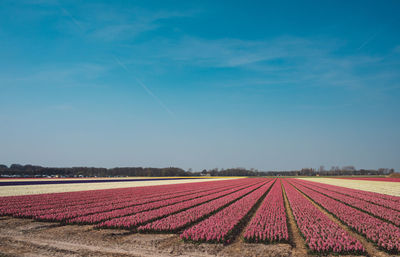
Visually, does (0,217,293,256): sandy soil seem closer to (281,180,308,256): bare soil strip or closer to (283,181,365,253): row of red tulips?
(281,180,308,256): bare soil strip

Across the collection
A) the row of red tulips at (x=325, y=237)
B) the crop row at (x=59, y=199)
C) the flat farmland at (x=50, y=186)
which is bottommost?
the flat farmland at (x=50, y=186)

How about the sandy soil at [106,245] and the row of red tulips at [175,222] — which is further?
the row of red tulips at [175,222]

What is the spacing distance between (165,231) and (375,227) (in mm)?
10671

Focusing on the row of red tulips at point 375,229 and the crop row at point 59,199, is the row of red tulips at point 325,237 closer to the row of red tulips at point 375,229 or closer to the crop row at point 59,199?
the row of red tulips at point 375,229

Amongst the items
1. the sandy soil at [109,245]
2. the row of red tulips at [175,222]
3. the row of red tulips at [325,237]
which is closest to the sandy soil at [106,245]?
the sandy soil at [109,245]

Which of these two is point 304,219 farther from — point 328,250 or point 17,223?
point 17,223

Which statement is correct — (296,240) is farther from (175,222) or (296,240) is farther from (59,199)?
(59,199)

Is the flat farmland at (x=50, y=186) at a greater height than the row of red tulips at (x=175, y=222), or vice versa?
the row of red tulips at (x=175, y=222)

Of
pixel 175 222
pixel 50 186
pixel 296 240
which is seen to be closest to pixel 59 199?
pixel 175 222

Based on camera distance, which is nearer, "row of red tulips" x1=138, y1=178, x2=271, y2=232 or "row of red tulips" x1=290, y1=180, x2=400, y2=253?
"row of red tulips" x1=290, y1=180, x2=400, y2=253

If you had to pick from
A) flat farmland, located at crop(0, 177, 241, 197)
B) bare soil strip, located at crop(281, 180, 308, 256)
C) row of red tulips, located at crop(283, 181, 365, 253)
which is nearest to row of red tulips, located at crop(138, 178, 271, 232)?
bare soil strip, located at crop(281, 180, 308, 256)

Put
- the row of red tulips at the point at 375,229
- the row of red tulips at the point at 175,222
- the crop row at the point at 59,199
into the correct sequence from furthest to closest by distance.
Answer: the crop row at the point at 59,199, the row of red tulips at the point at 175,222, the row of red tulips at the point at 375,229

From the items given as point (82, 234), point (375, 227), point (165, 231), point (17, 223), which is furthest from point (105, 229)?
point (375, 227)

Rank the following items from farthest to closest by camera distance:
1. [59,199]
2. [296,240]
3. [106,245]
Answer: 1. [59,199]
2. [296,240]
3. [106,245]
